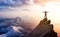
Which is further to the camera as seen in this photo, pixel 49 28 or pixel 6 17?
pixel 6 17

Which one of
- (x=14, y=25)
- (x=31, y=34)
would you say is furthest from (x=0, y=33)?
(x=31, y=34)

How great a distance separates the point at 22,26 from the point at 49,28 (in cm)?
61

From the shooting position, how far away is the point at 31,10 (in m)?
3.71

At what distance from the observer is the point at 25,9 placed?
3.70 m

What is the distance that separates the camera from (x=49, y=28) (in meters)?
3.47

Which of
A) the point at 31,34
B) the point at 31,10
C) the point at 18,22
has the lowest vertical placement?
the point at 31,34

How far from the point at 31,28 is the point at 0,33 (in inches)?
27.4

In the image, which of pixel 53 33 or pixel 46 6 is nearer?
pixel 53 33

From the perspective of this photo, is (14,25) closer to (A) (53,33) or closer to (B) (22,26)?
(B) (22,26)

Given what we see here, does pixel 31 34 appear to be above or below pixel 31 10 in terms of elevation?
below

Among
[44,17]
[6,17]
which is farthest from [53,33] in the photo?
[6,17]

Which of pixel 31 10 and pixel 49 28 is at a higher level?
pixel 31 10

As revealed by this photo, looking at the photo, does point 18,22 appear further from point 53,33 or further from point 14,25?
point 53,33

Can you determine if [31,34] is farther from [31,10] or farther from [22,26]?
[31,10]
